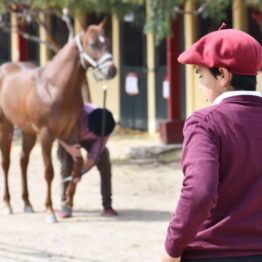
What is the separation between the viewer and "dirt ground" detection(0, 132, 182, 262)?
23.0ft

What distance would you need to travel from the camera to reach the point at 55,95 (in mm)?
8539

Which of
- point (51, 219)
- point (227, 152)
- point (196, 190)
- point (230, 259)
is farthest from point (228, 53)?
point (51, 219)

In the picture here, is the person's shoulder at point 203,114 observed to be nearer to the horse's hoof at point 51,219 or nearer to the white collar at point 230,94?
the white collar at point 230,94

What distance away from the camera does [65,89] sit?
8.55 m

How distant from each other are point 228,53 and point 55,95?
5843 mm

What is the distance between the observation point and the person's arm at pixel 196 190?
2.67 meters

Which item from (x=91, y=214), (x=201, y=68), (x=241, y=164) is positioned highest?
(x=201, y=68)

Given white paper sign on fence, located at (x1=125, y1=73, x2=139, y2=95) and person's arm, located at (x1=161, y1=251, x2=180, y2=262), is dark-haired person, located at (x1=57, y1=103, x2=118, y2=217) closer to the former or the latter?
person's arm, located at (x1=161, y1=251, x2=180, y2=262)

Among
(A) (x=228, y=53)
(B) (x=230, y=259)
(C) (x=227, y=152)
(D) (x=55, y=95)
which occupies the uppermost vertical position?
(A) (x=228, y=53)

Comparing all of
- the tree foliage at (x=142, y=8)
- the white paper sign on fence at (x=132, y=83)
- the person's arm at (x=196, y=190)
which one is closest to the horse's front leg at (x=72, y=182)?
the tree foliage at (x=142, y=8)

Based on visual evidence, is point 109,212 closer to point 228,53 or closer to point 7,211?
point 7,211

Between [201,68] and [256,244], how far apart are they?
22.9 inches

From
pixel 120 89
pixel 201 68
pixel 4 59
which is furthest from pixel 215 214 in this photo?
pixel 4 59

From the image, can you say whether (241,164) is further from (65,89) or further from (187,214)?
(65,89)
